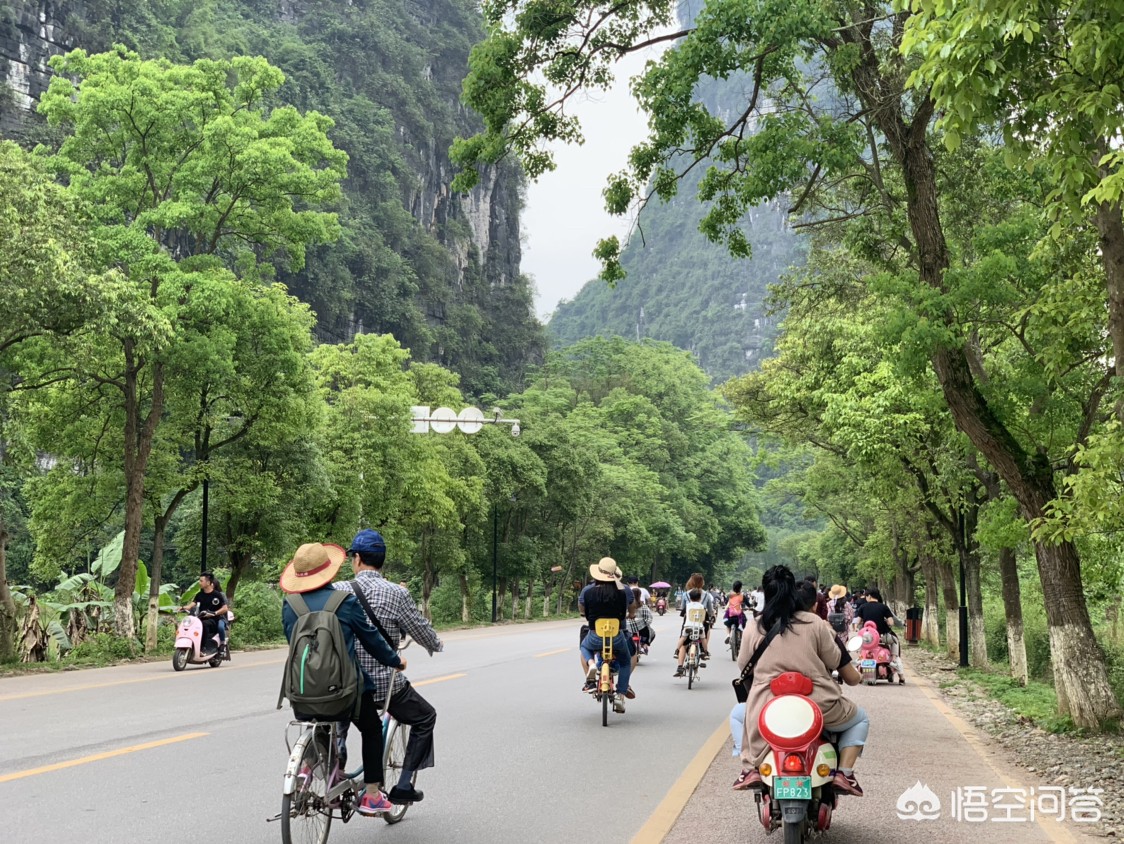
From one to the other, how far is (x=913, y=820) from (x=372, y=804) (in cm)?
342

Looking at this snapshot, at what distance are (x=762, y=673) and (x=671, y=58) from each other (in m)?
8.05

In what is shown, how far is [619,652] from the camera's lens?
12.0 m

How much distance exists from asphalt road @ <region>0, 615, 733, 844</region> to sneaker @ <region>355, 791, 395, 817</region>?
334mm

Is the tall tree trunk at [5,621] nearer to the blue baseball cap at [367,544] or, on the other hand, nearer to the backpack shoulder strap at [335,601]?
the blue baseball cap at [367,544]

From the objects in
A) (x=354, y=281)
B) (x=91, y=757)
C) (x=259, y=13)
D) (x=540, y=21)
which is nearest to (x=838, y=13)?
(x=540, y=21)

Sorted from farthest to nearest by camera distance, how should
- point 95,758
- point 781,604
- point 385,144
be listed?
point 385,144 → point 95,758 → point 781,604

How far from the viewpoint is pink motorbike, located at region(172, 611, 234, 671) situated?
18.2 metres

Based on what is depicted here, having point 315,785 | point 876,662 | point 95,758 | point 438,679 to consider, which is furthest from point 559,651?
point 315,785

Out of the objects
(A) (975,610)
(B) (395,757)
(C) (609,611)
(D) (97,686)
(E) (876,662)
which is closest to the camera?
(B) (395,757)

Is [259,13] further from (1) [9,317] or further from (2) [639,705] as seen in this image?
(2) [639,705]

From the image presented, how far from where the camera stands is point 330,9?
105250mm

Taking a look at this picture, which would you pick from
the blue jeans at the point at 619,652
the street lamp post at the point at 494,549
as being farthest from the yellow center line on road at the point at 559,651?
the street lamp post at the point at 494,549

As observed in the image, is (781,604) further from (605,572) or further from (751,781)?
(605,572)

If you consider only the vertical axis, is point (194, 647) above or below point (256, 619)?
below
